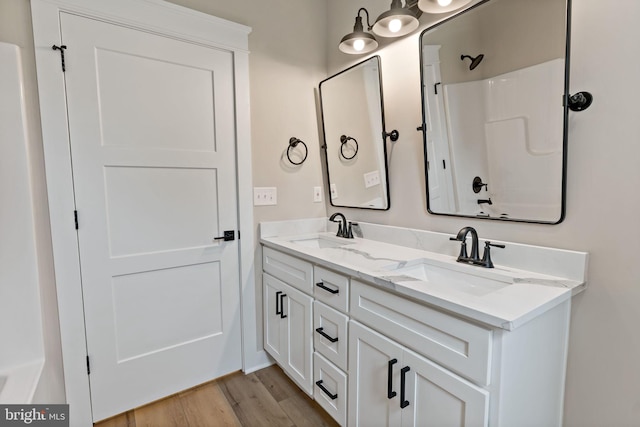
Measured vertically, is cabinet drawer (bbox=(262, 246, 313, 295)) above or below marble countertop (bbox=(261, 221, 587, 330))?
below

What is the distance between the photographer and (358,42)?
1801mm

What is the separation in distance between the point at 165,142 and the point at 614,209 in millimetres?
1991

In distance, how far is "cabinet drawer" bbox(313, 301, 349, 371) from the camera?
1453mm

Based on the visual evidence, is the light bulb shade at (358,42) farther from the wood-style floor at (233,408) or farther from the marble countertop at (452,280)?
the wood-style floor at (233,408)

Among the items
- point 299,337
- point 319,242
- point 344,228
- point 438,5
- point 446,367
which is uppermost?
point 438,5

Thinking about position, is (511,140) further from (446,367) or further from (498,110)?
(446,367)

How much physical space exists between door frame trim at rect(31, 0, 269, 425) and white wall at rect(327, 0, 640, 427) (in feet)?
5.58

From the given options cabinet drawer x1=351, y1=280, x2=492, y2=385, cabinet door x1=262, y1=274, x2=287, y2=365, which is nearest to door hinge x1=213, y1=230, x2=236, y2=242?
cabinet door x1=262, y1=274, x2=287, y2=365

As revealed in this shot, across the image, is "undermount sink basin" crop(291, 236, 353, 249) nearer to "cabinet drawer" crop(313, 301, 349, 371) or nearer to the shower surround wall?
"cabinet drawer" crop(313, 301, 349, 371)

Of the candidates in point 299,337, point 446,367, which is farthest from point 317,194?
point 446,367

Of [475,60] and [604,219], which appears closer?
[604,219]

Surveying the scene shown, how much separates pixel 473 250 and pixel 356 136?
1.03 metres

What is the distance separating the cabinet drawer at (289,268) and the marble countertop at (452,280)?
Result: 0.17ft

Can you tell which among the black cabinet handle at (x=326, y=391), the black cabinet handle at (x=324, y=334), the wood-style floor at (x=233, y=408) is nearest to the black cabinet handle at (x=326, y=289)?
the black cabinet handle at (x=324, y=334)
